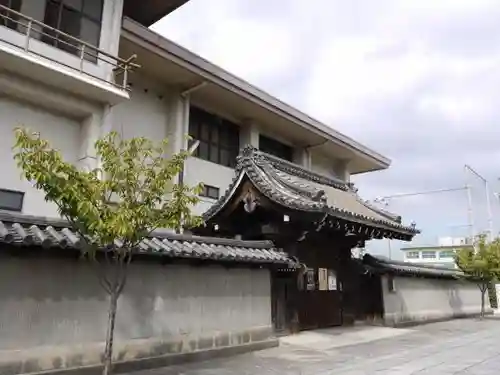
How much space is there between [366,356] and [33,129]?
31.7 feet

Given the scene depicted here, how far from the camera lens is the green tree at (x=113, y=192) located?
18.8 feet

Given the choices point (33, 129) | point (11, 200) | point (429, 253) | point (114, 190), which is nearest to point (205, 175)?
point (33, 129)

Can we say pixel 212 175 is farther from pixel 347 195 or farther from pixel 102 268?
pixel 102 268

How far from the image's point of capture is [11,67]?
10.9m

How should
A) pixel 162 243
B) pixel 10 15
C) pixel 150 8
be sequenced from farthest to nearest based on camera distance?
1. pixel 150 8
2. pixel 10 15
3. pixel 162 243

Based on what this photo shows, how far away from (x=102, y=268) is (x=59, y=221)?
1.04 metres

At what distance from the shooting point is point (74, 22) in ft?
41.8

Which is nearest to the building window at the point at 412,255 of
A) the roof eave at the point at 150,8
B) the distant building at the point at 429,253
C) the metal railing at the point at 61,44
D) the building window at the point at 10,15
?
the distant building at the point at 429,253

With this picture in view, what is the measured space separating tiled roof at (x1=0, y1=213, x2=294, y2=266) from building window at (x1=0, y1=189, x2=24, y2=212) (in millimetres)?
4674

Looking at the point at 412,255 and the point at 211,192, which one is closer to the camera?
the point at 211,192

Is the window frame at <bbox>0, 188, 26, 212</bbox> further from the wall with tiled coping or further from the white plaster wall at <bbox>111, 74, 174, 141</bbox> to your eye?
the wall with tiled coping

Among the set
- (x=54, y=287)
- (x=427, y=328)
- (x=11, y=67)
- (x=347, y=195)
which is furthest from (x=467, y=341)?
(x=11, y=67)

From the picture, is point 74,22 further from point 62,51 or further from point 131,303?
point 131,303

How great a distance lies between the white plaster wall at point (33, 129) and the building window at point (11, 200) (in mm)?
Answer: 100
